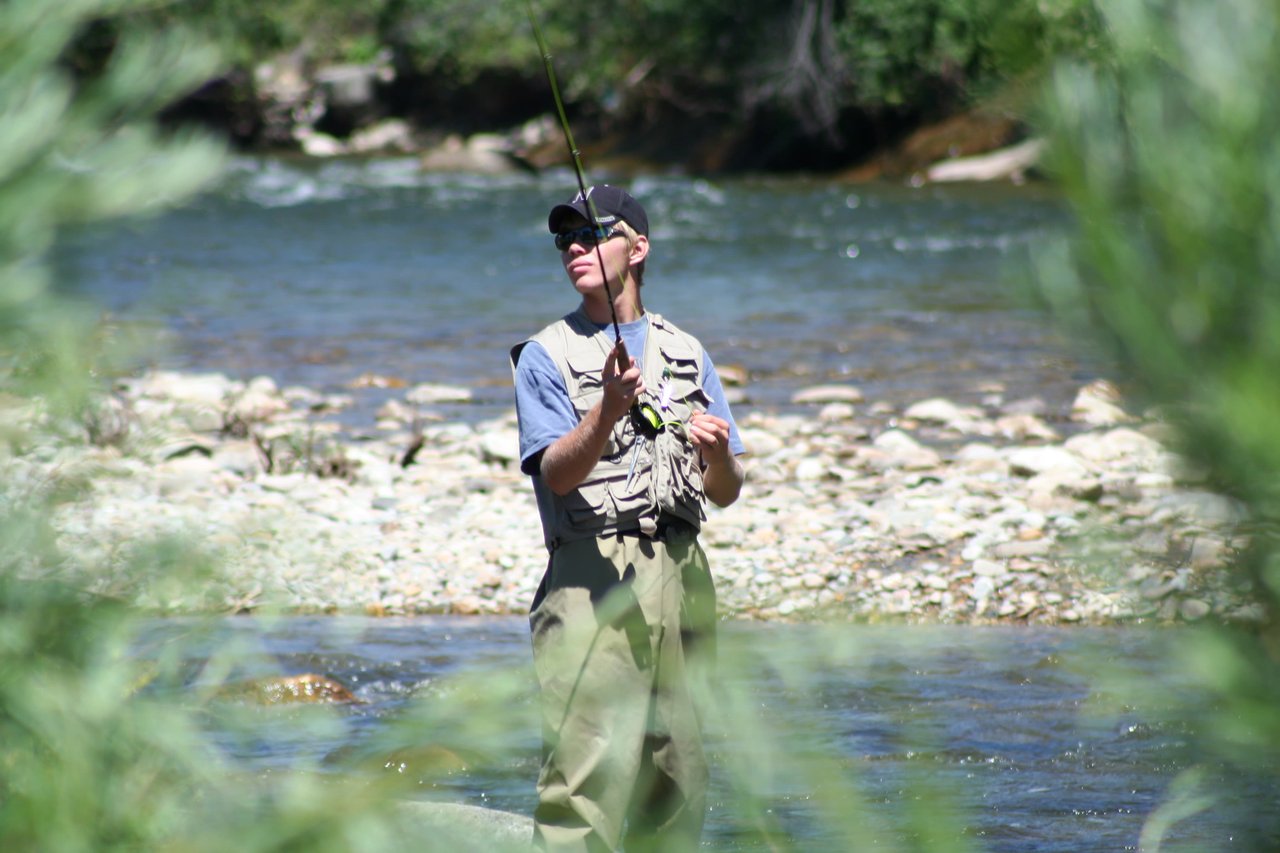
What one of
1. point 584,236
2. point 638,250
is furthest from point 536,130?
point 584,236

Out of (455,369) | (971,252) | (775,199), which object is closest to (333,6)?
(775,199)

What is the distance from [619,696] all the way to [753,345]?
1246 centimetres

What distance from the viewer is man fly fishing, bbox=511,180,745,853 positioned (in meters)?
3.40

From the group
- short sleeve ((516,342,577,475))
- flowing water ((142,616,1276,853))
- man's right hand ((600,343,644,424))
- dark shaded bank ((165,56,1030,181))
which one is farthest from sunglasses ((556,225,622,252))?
dark shaded bank ((165,56,1030,181))

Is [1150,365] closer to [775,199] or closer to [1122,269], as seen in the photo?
[1122,269]

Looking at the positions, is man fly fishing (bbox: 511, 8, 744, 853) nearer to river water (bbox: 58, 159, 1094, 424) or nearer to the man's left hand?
the man's left hand

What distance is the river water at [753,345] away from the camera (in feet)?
3.88

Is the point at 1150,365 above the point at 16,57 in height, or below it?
below

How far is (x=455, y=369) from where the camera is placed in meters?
14.8

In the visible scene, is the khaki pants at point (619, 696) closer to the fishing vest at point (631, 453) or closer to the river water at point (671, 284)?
the fishing vest at point (631, 453)

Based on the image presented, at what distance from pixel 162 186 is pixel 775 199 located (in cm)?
2972

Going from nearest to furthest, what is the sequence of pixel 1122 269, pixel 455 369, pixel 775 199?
pixel 1122 269, pixel 455 369, pixel 775 199

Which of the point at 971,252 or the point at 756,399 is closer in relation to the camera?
the point at 756,399

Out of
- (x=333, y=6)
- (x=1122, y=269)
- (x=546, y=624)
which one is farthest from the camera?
(x=333, y=6)
